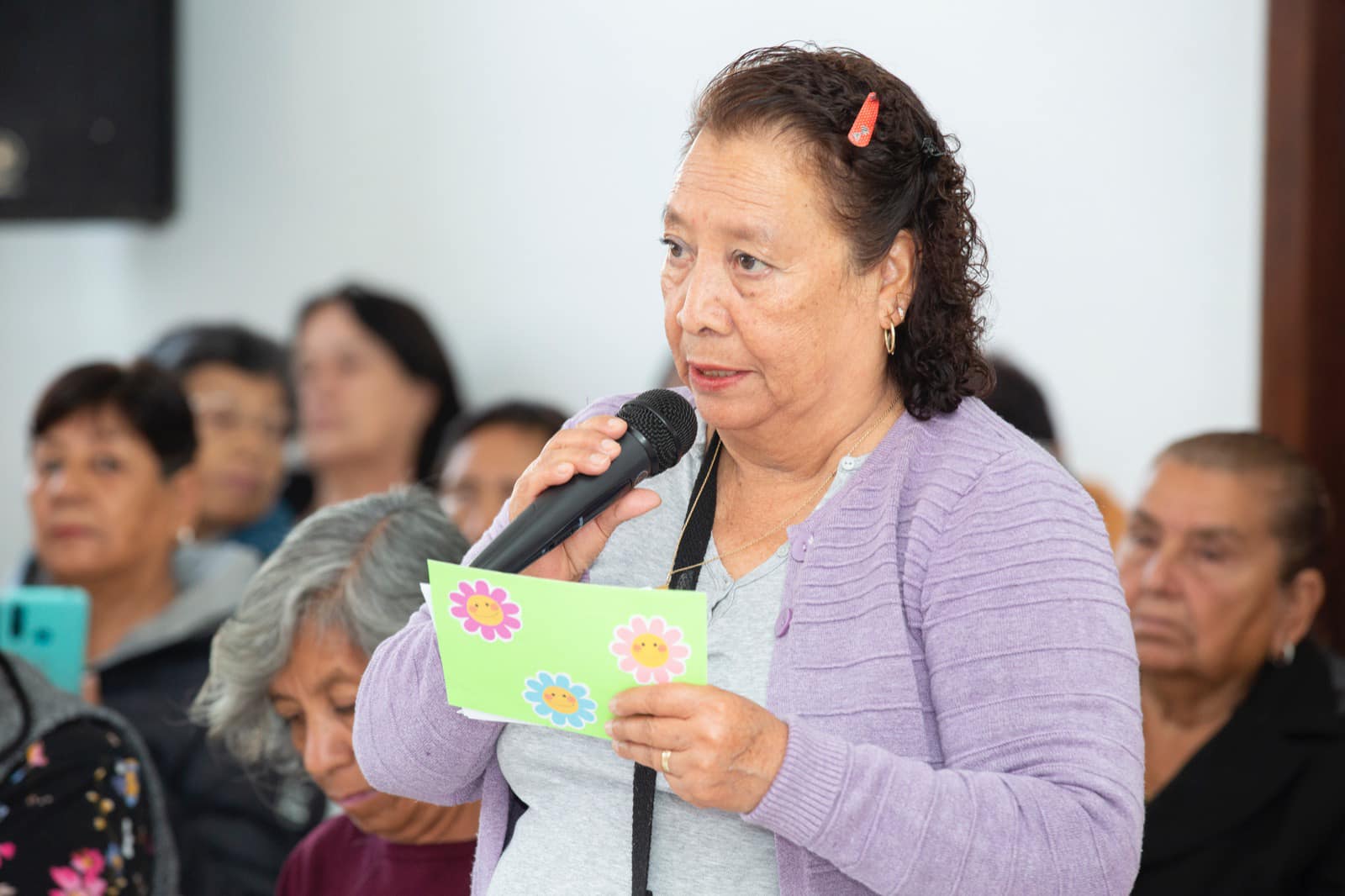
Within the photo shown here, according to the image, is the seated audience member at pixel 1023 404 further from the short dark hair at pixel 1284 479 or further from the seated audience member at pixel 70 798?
the seated audience member at pixel 70 798

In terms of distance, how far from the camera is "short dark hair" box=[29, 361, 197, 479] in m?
3.27

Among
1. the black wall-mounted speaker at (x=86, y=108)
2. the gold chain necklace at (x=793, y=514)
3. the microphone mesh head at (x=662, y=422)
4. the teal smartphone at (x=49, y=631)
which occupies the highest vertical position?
the black wall-mounted speaker at (x=86, y=108)

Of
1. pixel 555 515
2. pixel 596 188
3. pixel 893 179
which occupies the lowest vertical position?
pixel 555 515

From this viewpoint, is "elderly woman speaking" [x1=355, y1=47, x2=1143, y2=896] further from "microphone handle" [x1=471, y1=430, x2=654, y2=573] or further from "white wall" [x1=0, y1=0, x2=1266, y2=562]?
"white wall" [x1=0, y1=0, x2=1266, y2=562]

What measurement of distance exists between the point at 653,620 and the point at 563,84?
10.4 feet

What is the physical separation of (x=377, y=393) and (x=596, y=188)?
2.79 feet

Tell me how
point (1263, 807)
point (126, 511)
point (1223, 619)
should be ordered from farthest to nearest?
point (126, 511)
point (1223, 619)
point (1263, 807)

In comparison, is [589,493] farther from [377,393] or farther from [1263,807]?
[377,393]

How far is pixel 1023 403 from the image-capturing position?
2877mm

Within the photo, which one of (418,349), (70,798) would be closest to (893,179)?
(70,798)

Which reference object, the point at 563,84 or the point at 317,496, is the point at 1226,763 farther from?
the point at 317,496

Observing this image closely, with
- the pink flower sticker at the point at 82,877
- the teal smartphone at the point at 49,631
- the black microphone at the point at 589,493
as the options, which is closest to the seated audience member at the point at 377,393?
the teal smartphone at the point at 49,631

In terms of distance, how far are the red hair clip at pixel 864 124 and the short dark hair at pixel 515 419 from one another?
2.09m

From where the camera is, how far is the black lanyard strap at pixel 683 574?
1.46 meters
